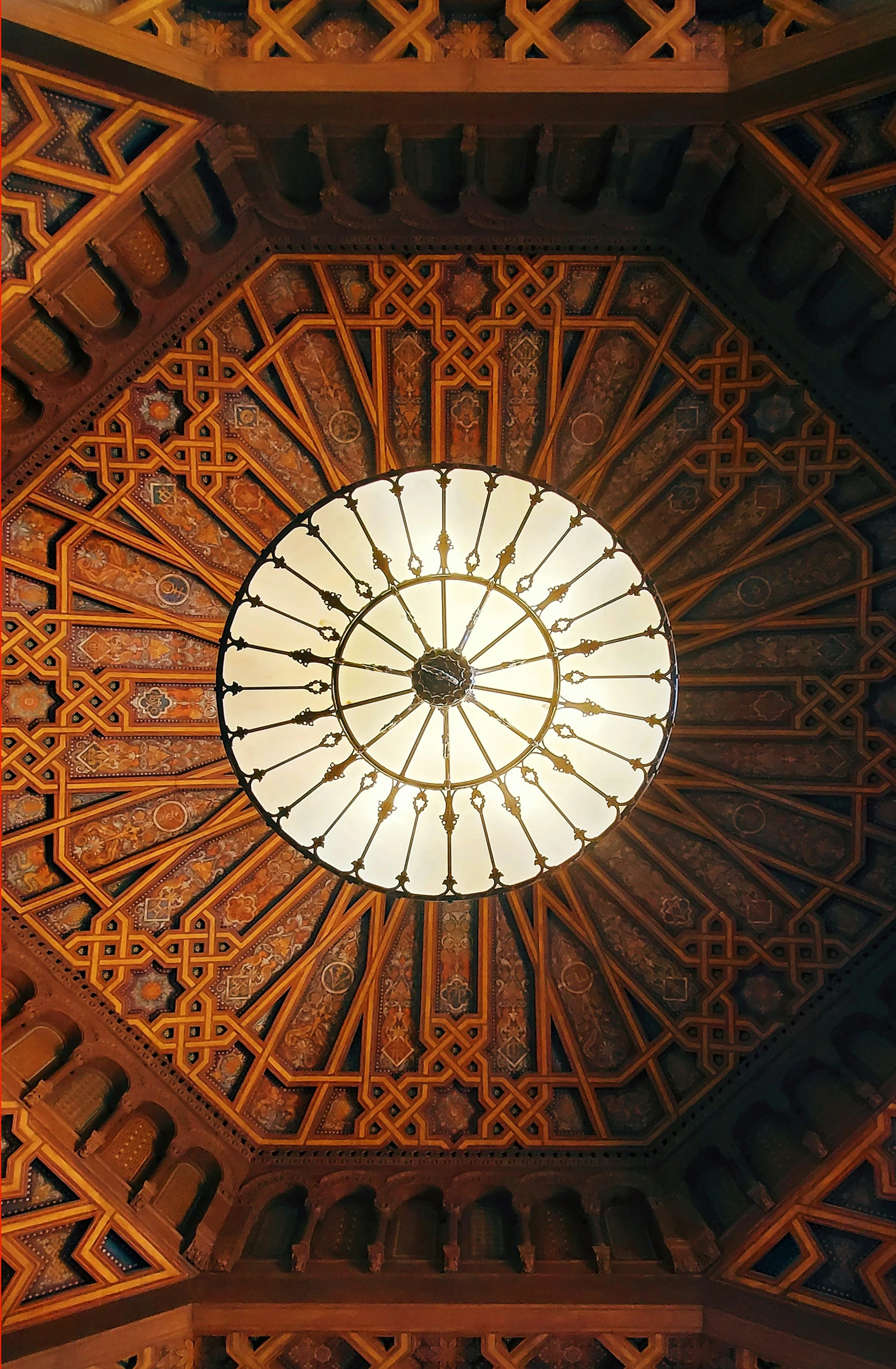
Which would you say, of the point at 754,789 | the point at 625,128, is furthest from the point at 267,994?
the point at 625,128

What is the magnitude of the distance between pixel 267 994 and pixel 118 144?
20.5 ft

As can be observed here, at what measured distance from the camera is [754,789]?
722cm

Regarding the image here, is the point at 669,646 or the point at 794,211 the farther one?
the point at 669,646

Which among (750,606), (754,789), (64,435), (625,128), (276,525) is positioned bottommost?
(64,435)

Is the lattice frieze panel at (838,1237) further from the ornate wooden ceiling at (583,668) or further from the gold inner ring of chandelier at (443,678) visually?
the gold inner ring of chandelier at (443,678)

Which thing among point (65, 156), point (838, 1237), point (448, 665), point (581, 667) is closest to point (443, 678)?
point (448, 665)

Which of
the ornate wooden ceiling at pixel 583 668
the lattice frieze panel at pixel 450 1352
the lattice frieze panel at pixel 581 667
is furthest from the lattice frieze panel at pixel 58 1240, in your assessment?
the lattice frieze panel at pixel 581 667

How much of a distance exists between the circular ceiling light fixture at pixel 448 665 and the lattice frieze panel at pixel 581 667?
26 centimetres

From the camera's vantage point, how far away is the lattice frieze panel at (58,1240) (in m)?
5.70

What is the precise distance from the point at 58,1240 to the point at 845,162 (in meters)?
8.51

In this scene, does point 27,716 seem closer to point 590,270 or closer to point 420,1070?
point 420,1070

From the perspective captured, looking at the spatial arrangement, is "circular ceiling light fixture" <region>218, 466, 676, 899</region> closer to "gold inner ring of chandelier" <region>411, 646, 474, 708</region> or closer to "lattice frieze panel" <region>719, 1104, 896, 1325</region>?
"gold inner ring of chandelier" <region>411, 646, 474, 708</region>

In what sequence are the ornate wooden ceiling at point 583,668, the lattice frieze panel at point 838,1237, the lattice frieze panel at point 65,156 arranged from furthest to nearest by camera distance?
the lattice frieze panel at point 838,1237, the ornate wooden ceiling at point 583,668, the lattice frieze panel at point 65,156

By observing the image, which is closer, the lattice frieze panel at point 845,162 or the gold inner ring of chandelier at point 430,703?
the lattice frieze panel at point 845,162
